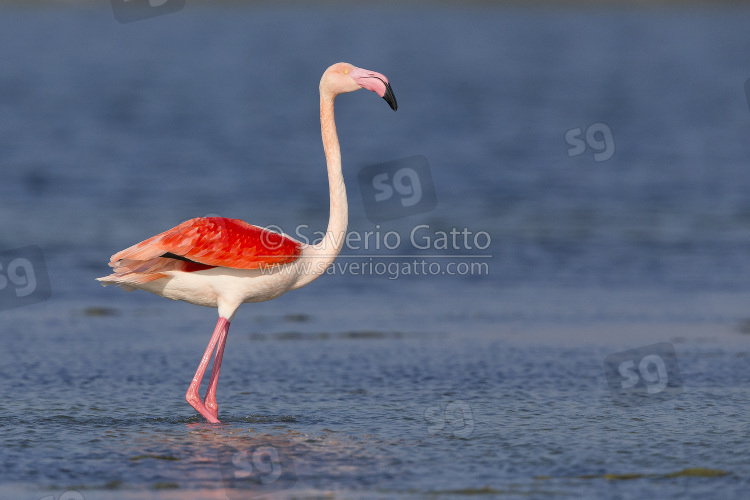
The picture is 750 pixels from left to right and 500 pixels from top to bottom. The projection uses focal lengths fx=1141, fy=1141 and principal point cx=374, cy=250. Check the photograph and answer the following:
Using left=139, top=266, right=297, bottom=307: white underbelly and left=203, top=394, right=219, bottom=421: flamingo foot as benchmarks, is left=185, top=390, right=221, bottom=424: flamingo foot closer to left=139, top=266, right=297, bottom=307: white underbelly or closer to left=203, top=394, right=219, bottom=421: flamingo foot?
left=203, top=394, right=219, bottom=421: flamingo foot

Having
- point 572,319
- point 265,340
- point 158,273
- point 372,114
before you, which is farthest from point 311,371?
point 372,114

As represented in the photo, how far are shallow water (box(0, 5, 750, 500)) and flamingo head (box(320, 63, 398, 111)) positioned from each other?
2563mm

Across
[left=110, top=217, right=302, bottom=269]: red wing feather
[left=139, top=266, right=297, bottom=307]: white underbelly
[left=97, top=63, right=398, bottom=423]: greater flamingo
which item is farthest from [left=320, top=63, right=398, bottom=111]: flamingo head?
[left=139, top=266, right=297, bottom=307]: white underbelly

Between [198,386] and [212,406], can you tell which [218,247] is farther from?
[212,406]

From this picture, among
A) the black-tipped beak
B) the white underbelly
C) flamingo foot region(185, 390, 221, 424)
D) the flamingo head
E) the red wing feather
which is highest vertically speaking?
the flamingo head

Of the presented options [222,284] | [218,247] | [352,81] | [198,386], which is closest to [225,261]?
[218,247]

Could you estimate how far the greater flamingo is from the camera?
28.9ft

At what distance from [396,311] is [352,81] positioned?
4.28 meters

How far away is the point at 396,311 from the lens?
12.9 metres

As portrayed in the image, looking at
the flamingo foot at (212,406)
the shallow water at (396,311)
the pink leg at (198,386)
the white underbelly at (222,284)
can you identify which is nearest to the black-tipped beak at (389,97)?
the white underbelly at (222,284)

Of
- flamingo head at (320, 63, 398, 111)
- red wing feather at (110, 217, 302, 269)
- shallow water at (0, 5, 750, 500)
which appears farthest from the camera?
flamingo head at (320, 63, 398, 111)

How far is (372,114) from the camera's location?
3312 cm

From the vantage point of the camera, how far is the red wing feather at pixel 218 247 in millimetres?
8750

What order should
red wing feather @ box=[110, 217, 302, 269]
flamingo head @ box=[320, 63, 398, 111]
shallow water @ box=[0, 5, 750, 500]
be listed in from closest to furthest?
shallow water @ box=[0, 5, 750, 500] < red wing feather @ box=[110, 217, 302, 269] < flamingo head @ box=[320, 63, 398, 111]
